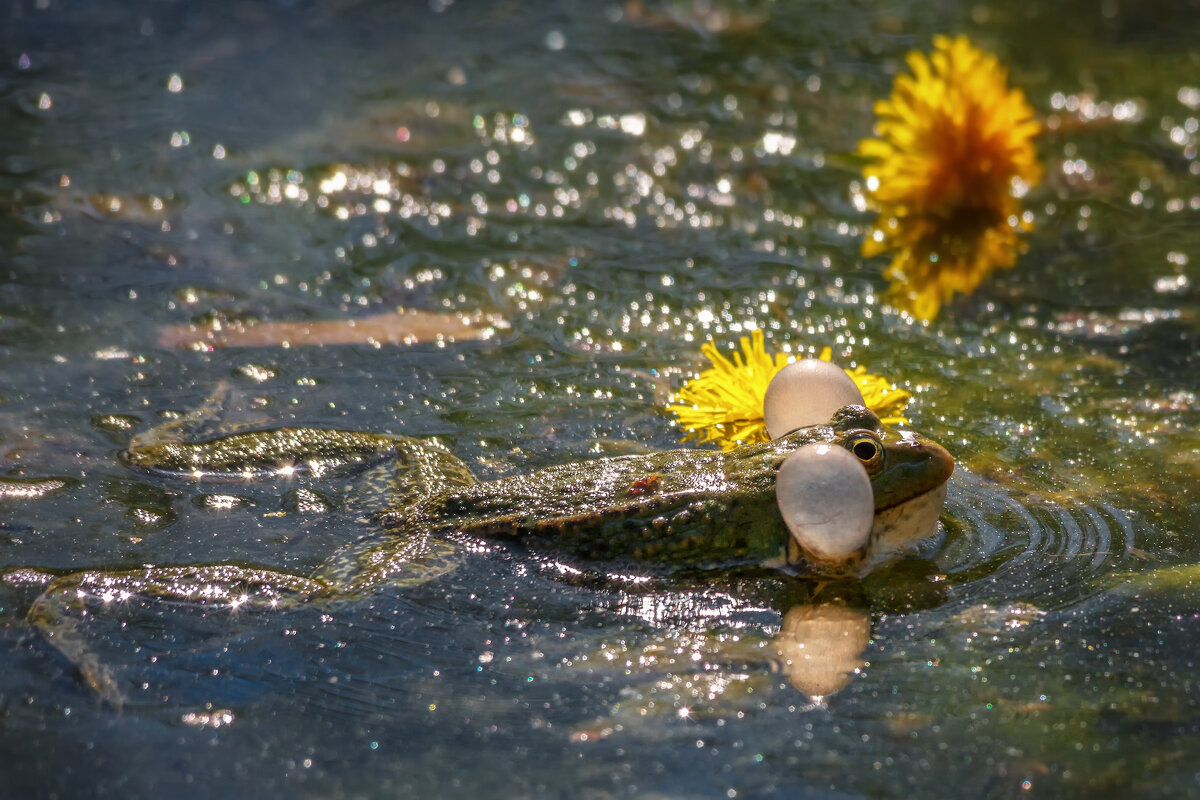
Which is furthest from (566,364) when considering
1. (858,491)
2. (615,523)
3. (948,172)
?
(948,172)

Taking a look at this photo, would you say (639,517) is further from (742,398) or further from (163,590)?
(163,590)

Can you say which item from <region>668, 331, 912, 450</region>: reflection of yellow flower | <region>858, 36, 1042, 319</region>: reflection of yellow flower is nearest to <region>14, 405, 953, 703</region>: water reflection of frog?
<region>668, 331, 912, 450</region>: reflection of yellow flower

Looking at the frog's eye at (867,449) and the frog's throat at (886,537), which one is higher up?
the frog's eye at (867,449)

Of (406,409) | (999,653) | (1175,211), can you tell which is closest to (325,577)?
(406,409)

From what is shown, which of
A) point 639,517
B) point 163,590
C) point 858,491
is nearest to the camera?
point 858,491

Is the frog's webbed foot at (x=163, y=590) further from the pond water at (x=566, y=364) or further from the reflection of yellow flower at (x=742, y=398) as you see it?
the reflection of yellow flower at (x=742, y=398)

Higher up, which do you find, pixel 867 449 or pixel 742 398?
pixel 867 449

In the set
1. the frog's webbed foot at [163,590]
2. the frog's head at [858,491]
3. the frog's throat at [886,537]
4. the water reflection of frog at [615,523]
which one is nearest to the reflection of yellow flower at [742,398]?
the water reflection of frog at [615,523]

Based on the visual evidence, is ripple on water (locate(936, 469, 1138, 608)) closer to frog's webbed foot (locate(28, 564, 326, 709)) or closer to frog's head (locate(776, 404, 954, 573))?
frog's head (locate(776, 404, 954, 573))
